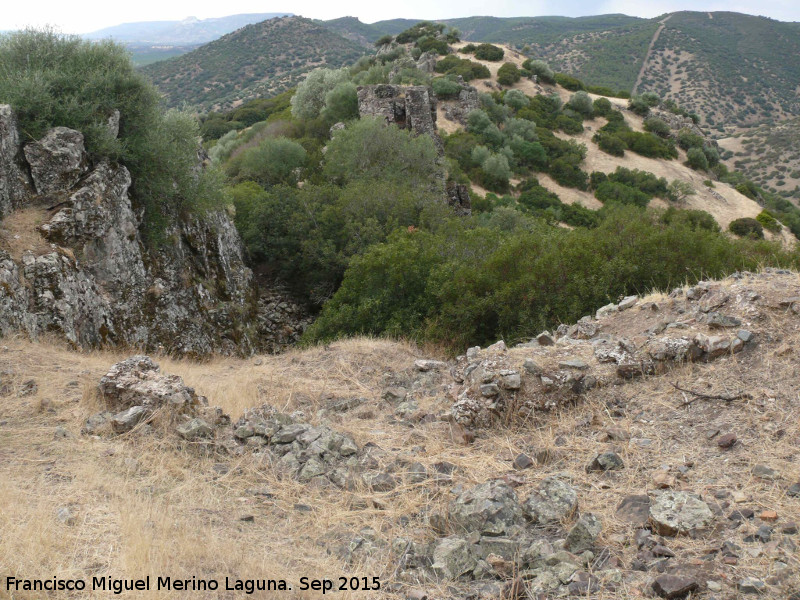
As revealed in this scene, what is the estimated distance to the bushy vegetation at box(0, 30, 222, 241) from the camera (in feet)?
33.4

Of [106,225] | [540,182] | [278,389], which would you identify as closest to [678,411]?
[278,389]

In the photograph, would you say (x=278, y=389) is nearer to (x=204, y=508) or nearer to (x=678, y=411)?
(x=204, y=508)

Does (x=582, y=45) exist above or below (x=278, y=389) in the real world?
above

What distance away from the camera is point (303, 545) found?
384 cm

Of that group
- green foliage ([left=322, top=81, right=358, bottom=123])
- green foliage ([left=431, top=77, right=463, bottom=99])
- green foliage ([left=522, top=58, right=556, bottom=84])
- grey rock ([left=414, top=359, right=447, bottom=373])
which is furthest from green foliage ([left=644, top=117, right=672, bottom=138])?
grey rock ([left=414, top=359, right=447, bottom=373])

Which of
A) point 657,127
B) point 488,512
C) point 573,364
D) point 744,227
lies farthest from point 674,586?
point 657,127

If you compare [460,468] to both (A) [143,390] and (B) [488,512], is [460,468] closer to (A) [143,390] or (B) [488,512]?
Result: (B) [488,512]

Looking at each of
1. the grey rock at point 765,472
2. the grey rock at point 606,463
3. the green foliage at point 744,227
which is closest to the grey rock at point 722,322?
the grey rock at point 765,472

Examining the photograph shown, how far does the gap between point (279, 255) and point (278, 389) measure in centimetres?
1127

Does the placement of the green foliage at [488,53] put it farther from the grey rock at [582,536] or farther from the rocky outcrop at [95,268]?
the grey rock at [582,536]

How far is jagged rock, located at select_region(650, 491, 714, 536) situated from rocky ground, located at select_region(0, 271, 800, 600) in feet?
0.04

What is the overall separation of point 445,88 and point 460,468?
3920 cm

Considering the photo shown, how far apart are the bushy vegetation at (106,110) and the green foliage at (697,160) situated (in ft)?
142

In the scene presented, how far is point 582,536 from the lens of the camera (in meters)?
3.56
